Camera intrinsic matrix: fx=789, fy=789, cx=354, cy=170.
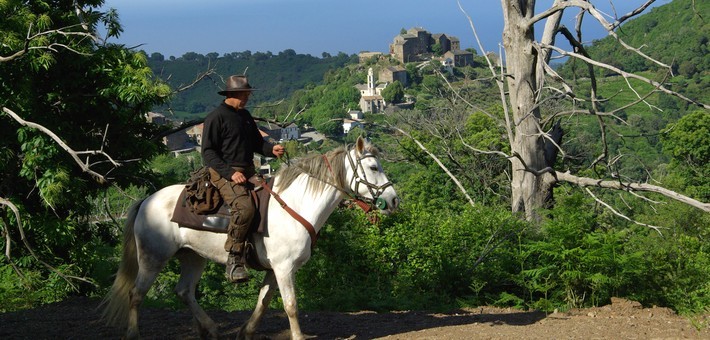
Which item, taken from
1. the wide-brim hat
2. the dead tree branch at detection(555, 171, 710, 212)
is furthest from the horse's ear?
the dead tree branch at detection(555, 171, 710, 212)

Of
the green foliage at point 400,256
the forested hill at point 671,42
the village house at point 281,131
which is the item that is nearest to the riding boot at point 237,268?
the village house at point 281,131

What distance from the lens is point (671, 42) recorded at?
121 m

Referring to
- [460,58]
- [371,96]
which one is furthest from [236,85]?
[460,58]

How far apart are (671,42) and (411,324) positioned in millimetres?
124356

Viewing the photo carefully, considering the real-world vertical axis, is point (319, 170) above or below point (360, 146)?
below

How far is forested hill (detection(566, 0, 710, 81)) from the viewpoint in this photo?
116 meters

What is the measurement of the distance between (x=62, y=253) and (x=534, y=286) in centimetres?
686

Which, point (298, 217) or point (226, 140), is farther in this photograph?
point (226, 140)

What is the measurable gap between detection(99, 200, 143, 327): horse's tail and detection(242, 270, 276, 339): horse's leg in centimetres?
122

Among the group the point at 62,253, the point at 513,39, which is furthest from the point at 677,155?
the point at 62,253

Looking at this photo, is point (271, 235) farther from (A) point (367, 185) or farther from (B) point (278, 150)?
(A) point (367, 185)

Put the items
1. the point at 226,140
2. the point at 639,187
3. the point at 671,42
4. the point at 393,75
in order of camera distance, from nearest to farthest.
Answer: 1. the point at 226,140
2. the point at 639,187
3. the point at 671,42
4. the point at 393,75

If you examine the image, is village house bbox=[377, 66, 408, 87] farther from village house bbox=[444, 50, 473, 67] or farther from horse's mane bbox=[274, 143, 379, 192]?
horse's mane bbox=[274, 143, 379, 192]

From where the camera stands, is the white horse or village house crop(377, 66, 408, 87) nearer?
the white horse
